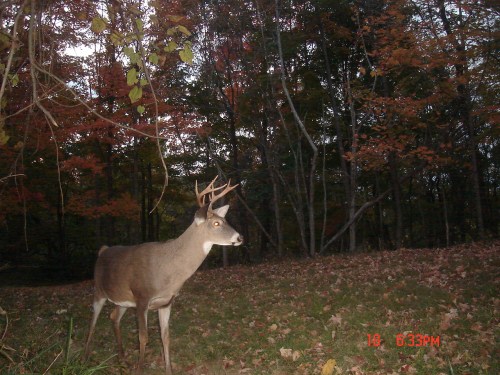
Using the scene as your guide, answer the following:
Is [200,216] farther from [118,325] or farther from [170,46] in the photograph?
[170,46]

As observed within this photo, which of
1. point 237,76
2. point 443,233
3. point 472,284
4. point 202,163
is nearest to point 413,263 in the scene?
point 472,284

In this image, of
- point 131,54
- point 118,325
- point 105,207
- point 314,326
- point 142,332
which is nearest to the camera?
point 131,54

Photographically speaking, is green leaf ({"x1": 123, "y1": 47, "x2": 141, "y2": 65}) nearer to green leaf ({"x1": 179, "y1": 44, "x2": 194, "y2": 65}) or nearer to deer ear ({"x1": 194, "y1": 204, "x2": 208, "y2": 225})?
green leaf ({"x1": 179, "y1": 44, "x2": 194, "y2": 65})

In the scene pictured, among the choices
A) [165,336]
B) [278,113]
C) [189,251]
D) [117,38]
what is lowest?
[165,336]

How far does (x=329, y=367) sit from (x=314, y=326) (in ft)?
5.66

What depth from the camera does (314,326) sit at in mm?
6797

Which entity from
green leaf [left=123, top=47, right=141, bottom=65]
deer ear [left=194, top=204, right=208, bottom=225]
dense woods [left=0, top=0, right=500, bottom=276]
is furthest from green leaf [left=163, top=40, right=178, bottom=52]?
dense woods [left=0, top=0, right=500, bottom=276]

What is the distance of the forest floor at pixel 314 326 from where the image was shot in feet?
16.8

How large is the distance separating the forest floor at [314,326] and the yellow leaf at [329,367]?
1cm

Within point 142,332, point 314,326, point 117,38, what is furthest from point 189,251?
point 117,38

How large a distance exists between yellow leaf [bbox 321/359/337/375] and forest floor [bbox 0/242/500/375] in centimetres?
1

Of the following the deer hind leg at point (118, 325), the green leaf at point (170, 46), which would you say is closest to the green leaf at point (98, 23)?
the green leaf at point (170, 46)

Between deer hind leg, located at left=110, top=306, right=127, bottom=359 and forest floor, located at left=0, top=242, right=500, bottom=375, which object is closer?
forest floor, located at left=0, top=242, right=500, bottom=375

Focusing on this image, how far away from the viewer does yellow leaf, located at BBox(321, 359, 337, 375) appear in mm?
5039
